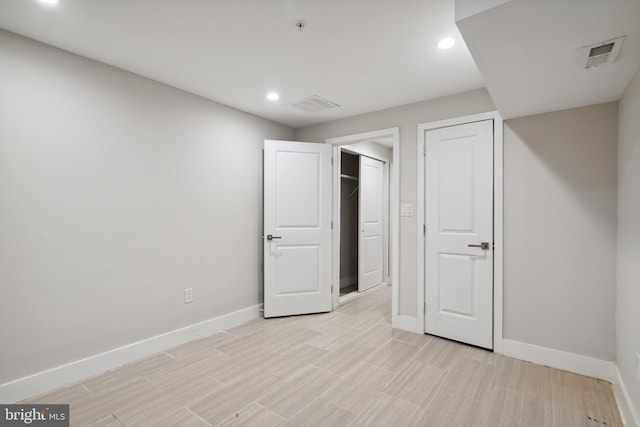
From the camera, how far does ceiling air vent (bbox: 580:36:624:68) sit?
1481mm

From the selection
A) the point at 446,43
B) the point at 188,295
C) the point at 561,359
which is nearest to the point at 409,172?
the point at 446,43

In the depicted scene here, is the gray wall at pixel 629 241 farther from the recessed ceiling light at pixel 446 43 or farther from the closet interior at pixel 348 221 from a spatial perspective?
the closet interior at pixel 348 221

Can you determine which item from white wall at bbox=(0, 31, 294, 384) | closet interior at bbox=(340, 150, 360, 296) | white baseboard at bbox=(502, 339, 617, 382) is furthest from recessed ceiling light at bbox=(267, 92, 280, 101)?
white baseboard at bbox=(502, 339, 617, 382)

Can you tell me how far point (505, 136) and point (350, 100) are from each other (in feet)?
4.89

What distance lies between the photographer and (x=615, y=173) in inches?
87.4

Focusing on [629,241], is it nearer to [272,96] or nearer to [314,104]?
[314,104]

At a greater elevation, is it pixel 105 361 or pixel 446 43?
pixel 446 43

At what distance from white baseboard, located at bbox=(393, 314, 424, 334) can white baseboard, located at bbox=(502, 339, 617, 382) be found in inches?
30.0

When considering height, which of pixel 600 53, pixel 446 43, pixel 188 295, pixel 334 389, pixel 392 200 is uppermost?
pixel 446 43

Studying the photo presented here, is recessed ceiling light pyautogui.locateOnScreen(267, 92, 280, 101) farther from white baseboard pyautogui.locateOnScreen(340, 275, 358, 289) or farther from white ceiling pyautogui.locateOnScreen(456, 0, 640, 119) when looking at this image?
white baseboard pyautogui.locateOnScreen(340, 275, 358, 289)

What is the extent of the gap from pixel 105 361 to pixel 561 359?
11.8 ft

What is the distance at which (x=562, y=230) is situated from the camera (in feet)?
7.91

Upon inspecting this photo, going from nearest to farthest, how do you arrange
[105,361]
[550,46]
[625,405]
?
[550,46] < [625,405] < [105,361]

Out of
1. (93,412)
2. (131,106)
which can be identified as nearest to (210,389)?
(93,412)
